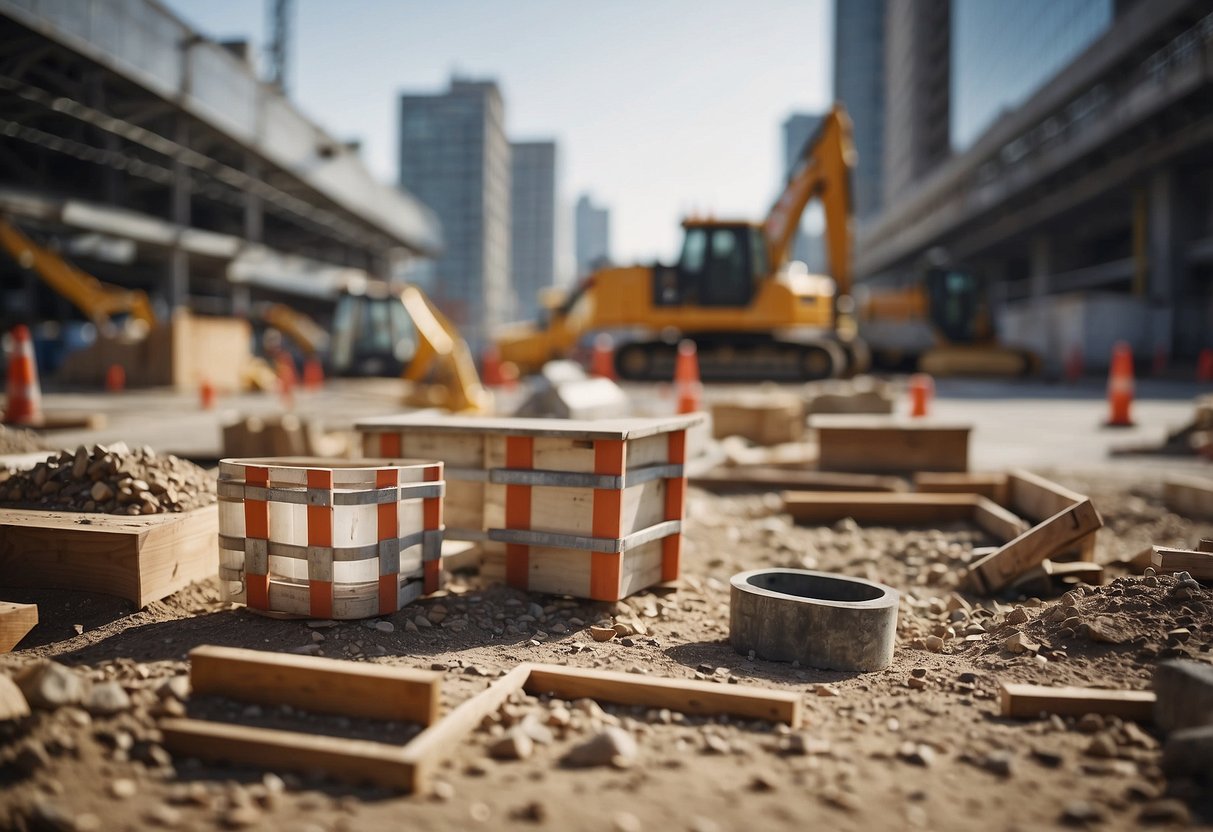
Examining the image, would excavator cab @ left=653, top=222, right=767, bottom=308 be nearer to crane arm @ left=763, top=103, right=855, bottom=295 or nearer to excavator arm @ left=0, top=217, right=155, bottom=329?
crane arm @ left=763, top=103, right=855, bottom=295

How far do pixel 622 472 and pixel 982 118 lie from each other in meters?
64.7

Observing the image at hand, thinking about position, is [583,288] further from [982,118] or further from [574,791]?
[982,118]

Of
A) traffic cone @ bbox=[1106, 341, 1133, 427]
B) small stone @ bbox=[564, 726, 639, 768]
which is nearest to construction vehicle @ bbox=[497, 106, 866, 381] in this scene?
traffic cone @ bbox=[1106, 341, 1133, 427]

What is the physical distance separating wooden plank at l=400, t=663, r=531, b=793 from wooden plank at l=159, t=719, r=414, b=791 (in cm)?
2

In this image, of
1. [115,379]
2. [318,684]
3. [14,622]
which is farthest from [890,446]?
[115,379]

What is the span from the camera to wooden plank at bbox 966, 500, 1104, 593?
4383mm

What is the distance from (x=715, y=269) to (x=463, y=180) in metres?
92.2

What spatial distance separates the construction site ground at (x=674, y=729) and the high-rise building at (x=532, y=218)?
144 metres

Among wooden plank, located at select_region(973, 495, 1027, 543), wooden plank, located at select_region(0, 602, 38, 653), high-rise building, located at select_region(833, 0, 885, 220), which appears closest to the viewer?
wooden plank, located at select_region(0, 602, 38, 653)

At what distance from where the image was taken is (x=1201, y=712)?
101 inches

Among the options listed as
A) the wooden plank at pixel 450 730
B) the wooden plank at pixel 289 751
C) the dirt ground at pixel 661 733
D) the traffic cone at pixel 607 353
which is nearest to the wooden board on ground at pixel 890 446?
the dirt ground at pixel 661 733

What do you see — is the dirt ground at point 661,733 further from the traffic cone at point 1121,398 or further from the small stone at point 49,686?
the traffic cone at point 1121,398

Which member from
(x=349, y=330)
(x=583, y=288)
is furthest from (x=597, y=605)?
(x=583, y=288)

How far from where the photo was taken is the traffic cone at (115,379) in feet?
62.9
